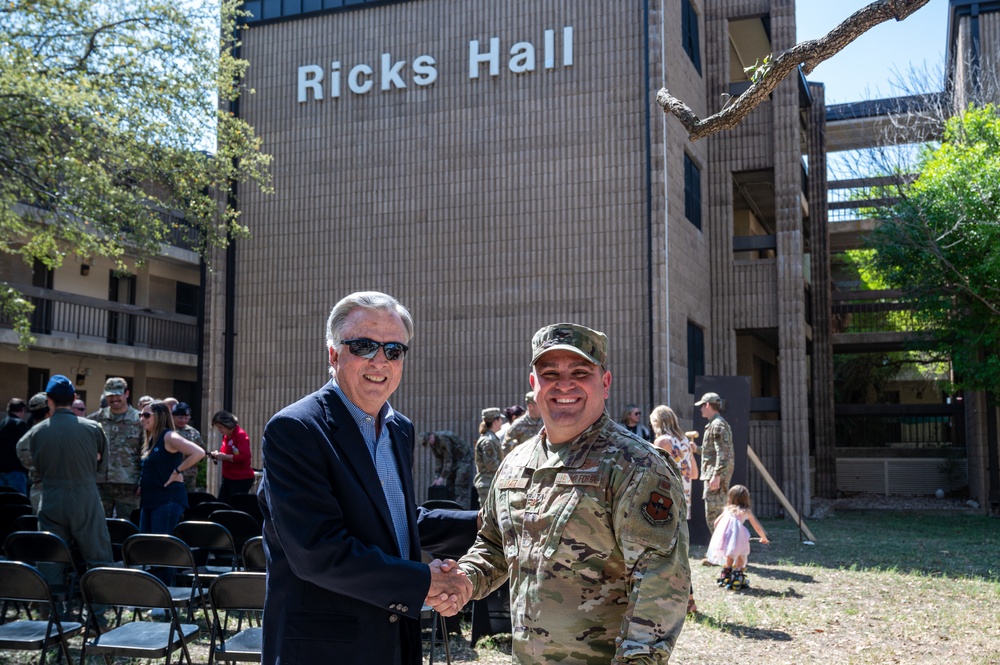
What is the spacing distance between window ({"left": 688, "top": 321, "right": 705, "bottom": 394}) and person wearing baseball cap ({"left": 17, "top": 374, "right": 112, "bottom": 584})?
11.3 metres

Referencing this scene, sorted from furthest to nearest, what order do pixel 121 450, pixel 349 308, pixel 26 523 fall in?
pixel 121 450 → pixel 26 523 → pixel 349 308

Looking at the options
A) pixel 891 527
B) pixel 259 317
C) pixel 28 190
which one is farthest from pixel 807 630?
pixel 259 317

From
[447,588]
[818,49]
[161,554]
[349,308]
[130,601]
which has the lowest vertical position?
[130,601]

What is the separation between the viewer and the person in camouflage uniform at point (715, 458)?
33.0ft

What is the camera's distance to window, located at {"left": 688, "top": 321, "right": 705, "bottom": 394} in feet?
52.9

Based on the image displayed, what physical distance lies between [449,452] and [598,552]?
32.0ft

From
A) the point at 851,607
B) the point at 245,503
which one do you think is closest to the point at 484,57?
the point at 245,503

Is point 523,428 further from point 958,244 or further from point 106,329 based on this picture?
point 106,329

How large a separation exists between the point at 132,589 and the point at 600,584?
129 inches

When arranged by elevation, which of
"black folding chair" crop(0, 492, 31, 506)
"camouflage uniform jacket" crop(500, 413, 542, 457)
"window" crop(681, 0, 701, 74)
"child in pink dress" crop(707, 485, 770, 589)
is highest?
"window" crop(681, 0, 701, 74)

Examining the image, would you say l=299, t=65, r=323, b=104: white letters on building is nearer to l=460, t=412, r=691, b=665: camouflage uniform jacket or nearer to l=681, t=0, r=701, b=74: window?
l=681, t=0, r=701, b=74: window

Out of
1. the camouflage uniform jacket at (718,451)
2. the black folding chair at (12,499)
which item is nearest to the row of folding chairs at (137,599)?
the black folding chair at (12,499)

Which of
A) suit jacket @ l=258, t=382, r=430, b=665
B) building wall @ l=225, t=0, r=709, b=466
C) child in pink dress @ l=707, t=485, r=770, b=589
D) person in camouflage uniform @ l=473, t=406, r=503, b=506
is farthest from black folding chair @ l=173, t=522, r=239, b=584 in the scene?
building wall @ l=225, t=0, r=709, b=466

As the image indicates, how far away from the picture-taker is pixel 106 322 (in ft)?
75.7
